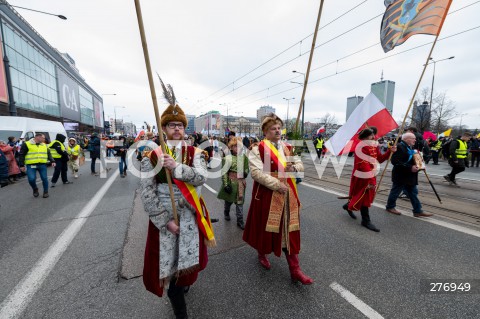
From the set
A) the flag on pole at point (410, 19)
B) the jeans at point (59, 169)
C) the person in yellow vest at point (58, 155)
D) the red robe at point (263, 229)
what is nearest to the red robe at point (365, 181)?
the flag on pole at point (410, 19)

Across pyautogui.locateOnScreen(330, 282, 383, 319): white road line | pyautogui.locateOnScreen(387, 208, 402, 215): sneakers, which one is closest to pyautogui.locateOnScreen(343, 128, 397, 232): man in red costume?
pyautogui.locateOnScreen(387, 208, 402, 215): sneakers

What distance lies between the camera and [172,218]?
6.00ft

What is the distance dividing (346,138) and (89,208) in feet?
19.7

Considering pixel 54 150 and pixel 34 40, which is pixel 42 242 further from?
pixel 34 40

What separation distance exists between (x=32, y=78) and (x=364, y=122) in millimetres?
33789

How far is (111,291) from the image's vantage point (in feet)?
7.70

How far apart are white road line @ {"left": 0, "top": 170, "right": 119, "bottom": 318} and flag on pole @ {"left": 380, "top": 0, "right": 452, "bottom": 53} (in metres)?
6.08

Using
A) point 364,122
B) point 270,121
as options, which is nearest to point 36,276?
point 270,121

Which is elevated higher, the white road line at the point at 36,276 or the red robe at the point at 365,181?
the red robe at the point at 365,181

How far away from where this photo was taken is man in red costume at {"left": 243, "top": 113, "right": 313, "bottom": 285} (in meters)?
2.47

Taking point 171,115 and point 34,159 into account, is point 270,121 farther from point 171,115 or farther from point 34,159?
point 34,159

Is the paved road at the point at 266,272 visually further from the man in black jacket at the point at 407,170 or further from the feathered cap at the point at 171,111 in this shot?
the feathered cap at the point at 171,111

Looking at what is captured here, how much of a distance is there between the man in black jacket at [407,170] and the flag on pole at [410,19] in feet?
5.94

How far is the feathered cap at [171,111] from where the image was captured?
76.0 inches
